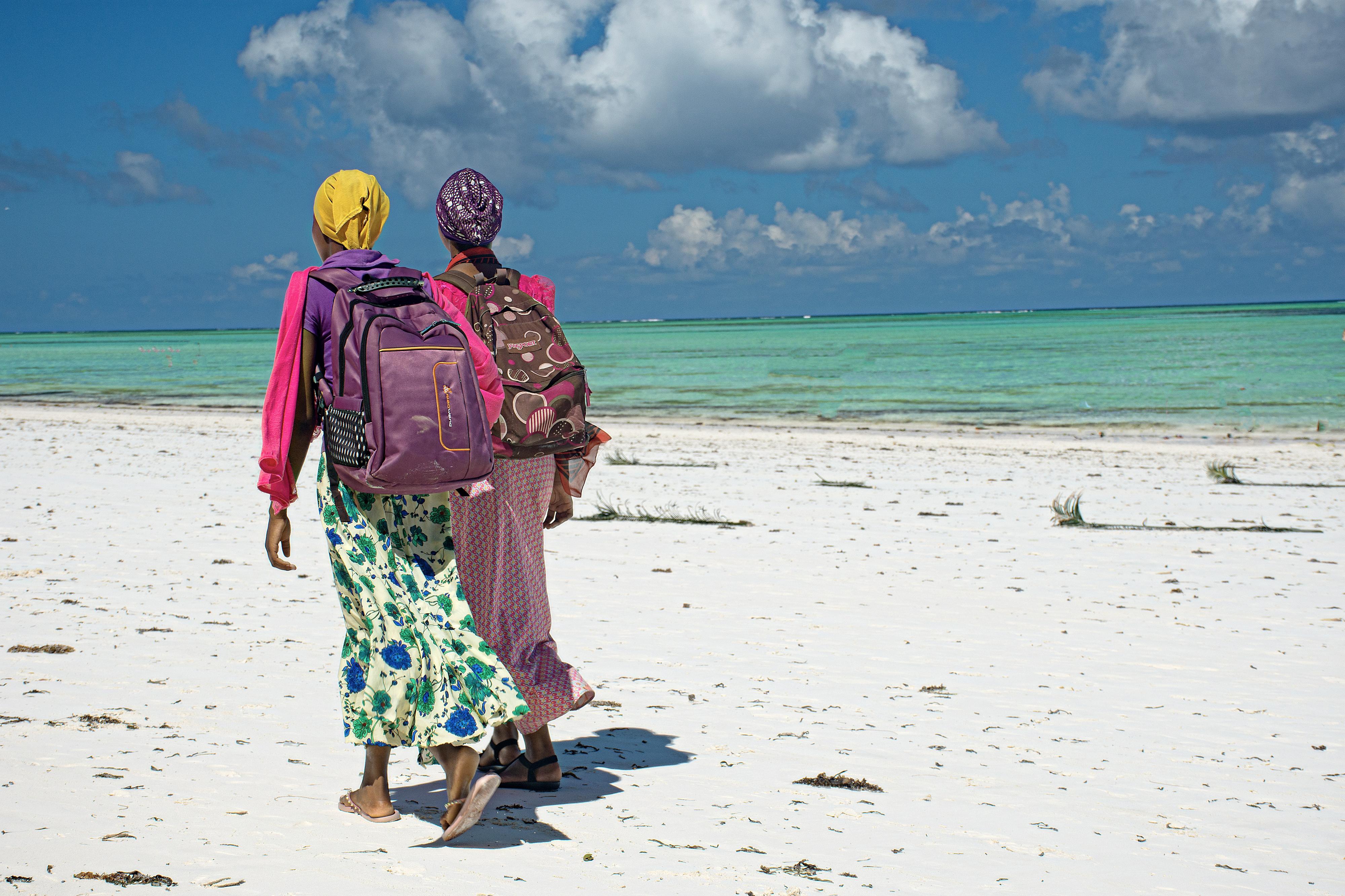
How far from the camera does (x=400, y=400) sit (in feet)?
8.29

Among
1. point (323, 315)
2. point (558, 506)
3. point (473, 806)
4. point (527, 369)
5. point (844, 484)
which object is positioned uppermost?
point (323, 315)

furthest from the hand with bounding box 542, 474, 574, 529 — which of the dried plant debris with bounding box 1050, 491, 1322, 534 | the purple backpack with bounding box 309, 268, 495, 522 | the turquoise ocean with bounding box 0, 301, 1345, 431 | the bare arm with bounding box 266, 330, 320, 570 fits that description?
the turquoise ocean with bounding box 0, 301, 1345, 431

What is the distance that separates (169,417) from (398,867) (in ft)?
71.0

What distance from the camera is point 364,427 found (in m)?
2.56

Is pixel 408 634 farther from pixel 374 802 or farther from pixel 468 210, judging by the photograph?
pixel 468 210

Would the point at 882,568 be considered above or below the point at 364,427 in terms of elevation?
below

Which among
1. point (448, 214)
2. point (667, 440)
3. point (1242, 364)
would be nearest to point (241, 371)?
point (667, 440)

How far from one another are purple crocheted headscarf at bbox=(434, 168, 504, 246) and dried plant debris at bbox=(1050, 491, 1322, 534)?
6.31 metres

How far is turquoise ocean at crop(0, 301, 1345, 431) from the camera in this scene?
22984mm

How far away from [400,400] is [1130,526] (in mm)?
7274

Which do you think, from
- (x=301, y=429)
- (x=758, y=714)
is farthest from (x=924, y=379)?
(x=301, y=429)

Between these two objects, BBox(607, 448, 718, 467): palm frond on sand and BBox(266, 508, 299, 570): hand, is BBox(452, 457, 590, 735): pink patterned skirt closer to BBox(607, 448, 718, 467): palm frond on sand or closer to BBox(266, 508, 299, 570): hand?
BBox(266, 508, 299, 570): hand

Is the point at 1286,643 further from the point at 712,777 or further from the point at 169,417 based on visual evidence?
the point at 169,417

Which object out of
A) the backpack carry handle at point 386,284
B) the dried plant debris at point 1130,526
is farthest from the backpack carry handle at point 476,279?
the dried plant debris at point 1130,526
